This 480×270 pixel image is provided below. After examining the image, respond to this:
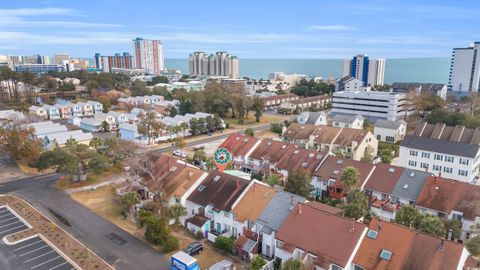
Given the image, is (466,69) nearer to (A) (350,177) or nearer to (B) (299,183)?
(A) (350,177)

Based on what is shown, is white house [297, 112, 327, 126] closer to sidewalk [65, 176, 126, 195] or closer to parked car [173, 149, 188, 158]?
parked car [173, 149, 188, 158]

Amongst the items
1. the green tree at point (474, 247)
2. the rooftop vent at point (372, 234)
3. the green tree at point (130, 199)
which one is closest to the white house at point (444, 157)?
the green tree at point (474, 247)

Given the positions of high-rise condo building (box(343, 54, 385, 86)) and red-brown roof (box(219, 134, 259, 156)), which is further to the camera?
high-rise condo building (box(343, 54, 385, 86))

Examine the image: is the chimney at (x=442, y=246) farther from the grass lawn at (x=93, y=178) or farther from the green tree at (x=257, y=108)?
the green tree at (x=257, y=108)

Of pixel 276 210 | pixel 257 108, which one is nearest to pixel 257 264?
pixel 276 210

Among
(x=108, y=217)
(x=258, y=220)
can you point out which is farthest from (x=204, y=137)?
(x=258, y=220)

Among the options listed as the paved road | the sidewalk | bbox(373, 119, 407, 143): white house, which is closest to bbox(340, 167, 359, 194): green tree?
the paved road

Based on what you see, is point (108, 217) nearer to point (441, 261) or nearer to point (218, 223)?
point (218, 223)
